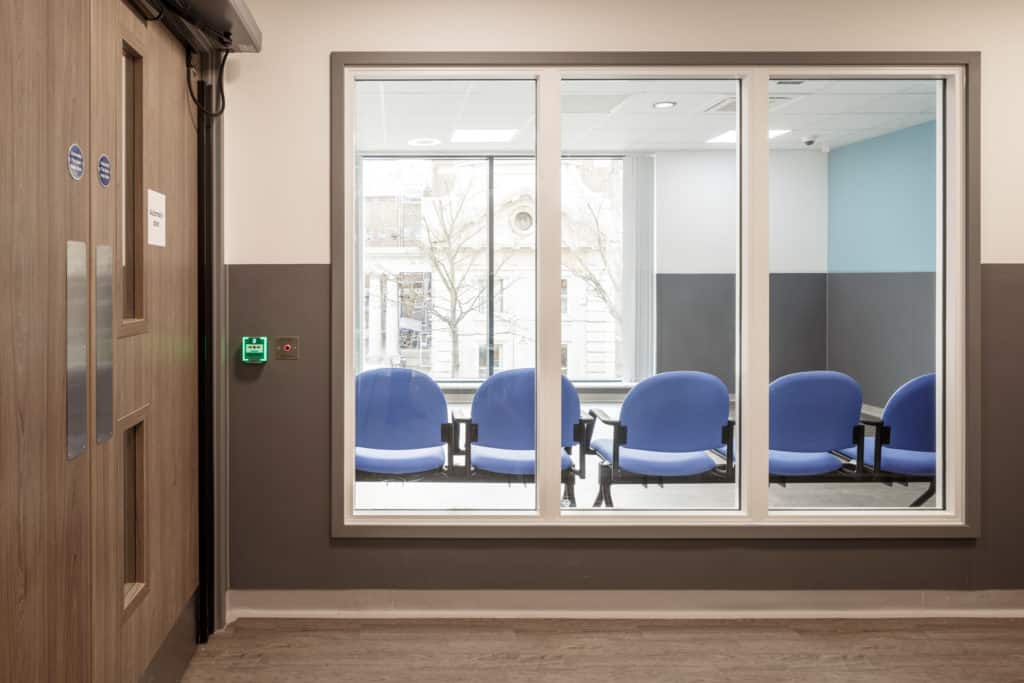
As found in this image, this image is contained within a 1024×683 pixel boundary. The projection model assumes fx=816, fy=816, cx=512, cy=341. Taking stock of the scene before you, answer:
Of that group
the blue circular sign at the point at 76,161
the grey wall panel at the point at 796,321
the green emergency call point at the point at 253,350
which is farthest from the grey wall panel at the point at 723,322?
the blue circular sign at the point at 76,161

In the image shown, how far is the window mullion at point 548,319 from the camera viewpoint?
10.7 ft

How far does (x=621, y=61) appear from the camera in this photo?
3.19 m

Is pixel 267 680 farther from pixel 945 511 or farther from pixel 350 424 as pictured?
pixel 945 511

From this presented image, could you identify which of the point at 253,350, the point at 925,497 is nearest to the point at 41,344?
the point at 253,350

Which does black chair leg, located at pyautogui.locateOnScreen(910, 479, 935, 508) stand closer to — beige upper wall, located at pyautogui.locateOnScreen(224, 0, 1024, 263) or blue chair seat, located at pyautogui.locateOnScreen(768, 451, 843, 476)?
blue chair seat, located at pyautogui.locateOnScreen(768, 451, 843, 476)

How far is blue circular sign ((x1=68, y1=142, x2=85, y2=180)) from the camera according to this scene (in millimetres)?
1826

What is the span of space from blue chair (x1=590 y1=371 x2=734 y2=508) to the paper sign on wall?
1.75 meters

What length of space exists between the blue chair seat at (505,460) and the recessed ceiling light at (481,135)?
4.09 feet

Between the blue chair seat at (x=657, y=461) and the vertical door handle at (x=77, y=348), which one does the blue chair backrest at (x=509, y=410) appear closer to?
the blue chair seat at (x=657, y=461)

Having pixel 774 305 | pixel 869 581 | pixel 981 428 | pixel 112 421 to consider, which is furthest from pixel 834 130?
pixel 112 421

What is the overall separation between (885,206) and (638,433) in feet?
4.54

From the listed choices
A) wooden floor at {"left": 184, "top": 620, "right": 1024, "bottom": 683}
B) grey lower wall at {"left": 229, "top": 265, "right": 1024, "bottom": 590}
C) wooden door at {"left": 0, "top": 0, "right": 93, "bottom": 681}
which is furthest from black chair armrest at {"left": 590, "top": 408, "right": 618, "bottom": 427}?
wooden door at {"left": 0, "top": 0, "right": 93, "bottom": 681}

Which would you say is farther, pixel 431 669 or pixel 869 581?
pixel 869 581

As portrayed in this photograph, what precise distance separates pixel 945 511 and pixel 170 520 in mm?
2956
